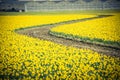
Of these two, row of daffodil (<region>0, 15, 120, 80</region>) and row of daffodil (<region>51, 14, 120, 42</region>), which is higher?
row of daffodil (<region>0, 15, 120, 80</region>)

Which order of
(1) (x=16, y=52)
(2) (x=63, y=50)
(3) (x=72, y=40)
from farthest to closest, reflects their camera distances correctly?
(3) (x=72, y=40) → (2) (x=63, y=50) → (1) (x=16, y=52)

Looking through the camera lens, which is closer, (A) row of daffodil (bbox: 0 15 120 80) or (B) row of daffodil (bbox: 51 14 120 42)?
(A) row of daffodil (bbox: 0 15 120 80)

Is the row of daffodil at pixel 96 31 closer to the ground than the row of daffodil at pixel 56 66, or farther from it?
closer to the ground

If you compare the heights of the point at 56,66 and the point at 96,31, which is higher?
the point at 56,66

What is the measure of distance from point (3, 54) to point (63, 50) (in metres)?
3.72

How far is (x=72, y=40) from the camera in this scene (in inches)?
778

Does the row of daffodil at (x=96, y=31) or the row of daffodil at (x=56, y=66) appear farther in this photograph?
the row of daffodil at (x=96, y=31)

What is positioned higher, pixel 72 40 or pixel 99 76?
pixel 99 76

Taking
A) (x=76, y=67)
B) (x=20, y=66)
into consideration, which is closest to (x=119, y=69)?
(x=76, y=67)

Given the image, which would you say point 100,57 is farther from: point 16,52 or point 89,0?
point 89,0

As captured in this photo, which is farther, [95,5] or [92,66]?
[95,5]

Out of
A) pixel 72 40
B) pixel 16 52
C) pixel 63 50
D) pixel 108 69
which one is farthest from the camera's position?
pixel 72 40

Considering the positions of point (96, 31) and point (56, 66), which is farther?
point (96, 31)

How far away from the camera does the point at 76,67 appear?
974 cm
